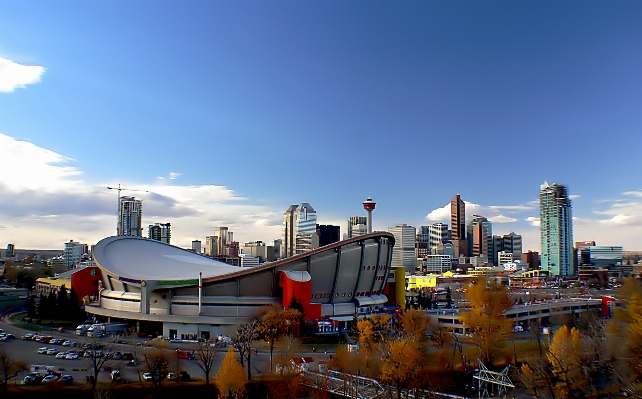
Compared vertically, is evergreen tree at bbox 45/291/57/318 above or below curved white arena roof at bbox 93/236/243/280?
below

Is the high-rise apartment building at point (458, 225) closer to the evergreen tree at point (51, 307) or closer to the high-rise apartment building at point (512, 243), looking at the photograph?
the high-rise apartment building at point (512, 243)

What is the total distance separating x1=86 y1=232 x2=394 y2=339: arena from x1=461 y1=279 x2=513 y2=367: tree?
51.8 feet

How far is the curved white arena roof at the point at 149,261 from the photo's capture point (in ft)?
172

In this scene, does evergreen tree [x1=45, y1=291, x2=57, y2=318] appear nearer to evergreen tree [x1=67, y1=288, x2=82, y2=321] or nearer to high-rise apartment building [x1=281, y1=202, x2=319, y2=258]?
evergreen tree [x1=67, y1=288, x2=82, y2=321]

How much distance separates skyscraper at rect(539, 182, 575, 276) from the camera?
141500 millimetres

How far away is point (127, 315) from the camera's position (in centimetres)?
4759

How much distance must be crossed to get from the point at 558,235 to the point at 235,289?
11944cm

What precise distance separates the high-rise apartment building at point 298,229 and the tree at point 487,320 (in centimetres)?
12438

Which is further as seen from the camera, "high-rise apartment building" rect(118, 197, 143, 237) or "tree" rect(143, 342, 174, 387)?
"high-rise apartment building" rect(118, 197, 143, 237)

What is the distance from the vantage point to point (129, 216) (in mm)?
171000

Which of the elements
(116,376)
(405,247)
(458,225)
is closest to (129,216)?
(405,247)

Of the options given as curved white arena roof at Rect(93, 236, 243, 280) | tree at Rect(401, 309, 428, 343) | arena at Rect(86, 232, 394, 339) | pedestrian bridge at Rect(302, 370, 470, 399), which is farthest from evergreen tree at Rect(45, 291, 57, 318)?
tree at Rect(401, 309, 428, 343)

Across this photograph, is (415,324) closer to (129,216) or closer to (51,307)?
(51,307)

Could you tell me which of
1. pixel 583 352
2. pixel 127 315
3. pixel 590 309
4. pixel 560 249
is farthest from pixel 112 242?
pixel 560 249
